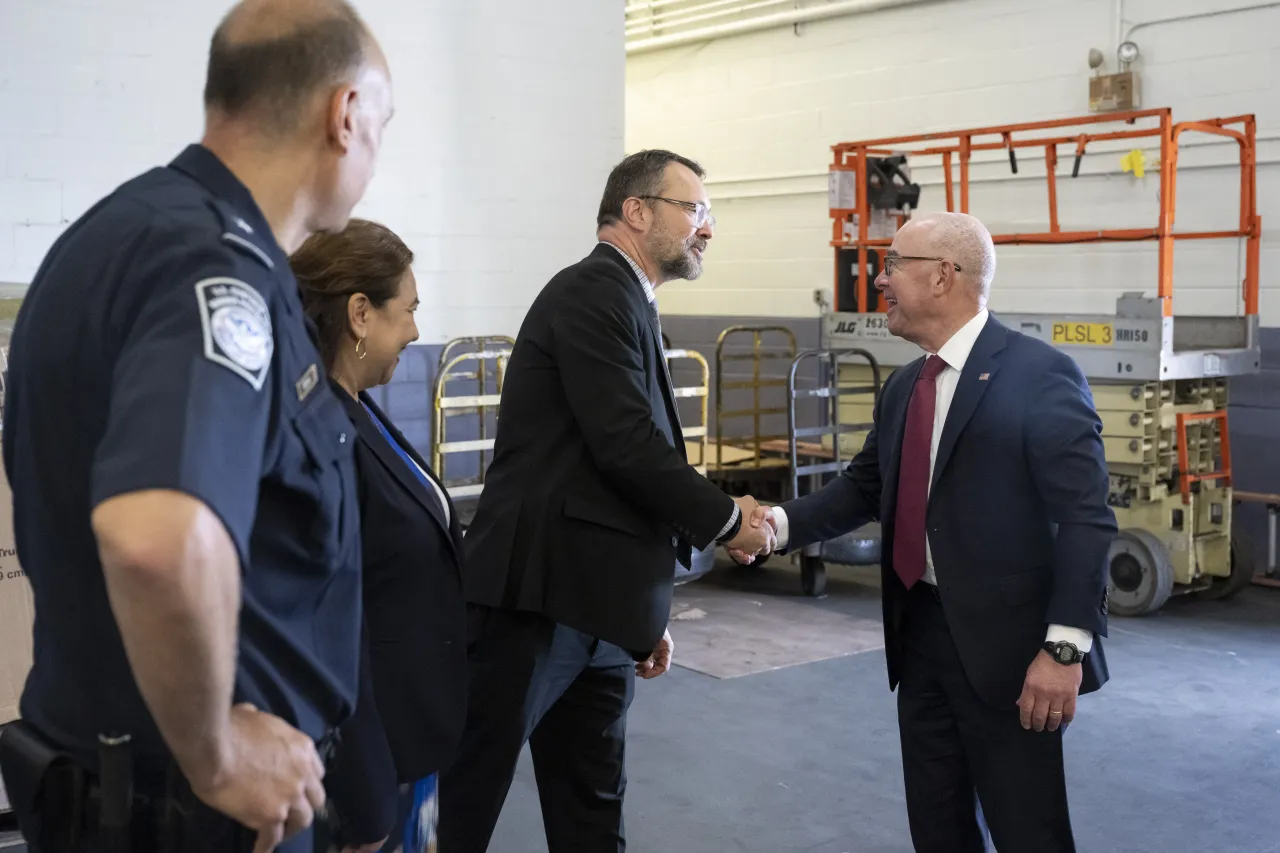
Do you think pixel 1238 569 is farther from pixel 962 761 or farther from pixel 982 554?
pixel 982 554

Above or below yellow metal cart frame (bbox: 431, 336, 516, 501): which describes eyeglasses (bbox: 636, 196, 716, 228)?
above

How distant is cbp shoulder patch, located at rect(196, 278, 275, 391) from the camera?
1.20 m

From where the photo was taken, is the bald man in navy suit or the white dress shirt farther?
the white dress shirt

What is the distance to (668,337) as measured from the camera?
35.3 feet

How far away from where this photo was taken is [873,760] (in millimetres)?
4395

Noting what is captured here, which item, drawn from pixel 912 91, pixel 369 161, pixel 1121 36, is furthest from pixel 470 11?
pixel 369 161

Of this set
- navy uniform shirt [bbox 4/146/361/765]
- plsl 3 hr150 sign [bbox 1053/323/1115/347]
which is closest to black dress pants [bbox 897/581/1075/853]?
navy uniform shirt [bbox 4/146/361/765]

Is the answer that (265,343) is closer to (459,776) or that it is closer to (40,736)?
(40,736)

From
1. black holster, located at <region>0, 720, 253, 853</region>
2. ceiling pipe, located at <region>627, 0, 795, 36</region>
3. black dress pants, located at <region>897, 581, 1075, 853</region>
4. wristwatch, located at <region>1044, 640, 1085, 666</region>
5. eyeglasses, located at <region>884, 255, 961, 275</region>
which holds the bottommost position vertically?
black dress pants, located at <region>897, 581, 1075, 853</region>

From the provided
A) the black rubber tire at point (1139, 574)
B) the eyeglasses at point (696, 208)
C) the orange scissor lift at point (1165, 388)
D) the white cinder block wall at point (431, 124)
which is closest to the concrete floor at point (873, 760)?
the black rubber tire at point (1139, 574)

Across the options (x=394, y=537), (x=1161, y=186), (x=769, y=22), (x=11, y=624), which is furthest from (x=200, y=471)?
(x=769, y=22)

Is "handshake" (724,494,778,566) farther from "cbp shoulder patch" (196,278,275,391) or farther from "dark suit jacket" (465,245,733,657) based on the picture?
"cbp shoulder patch" (196,278,275,391)

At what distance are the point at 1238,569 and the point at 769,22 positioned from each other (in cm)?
535

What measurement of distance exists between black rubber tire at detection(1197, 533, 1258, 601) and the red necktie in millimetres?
4907
